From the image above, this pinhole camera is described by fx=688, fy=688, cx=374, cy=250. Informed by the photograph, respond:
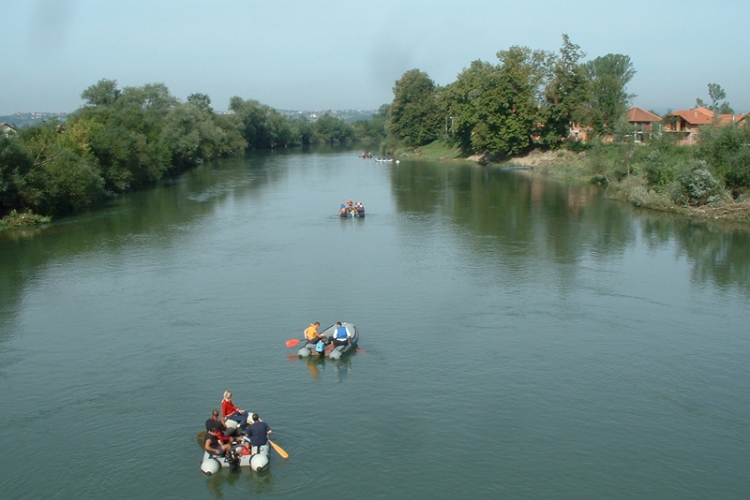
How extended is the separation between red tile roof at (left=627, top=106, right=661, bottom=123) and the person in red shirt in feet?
246

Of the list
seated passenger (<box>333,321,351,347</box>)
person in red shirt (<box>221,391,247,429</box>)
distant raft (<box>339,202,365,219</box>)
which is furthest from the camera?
distant raft (<box>339,202,365,219</box>)

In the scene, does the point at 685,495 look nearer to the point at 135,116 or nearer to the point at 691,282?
the point at 691,282

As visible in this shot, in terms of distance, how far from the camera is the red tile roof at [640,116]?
82000 mm

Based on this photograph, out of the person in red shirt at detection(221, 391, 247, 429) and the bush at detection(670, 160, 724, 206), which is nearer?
the person in red shirt at detection(221, 391, 247, 429)

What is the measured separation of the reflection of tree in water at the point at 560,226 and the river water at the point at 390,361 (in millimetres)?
297

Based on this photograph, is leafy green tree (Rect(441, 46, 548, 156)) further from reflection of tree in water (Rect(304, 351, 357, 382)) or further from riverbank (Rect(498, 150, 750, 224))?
reflection of tree in water (Rect(304, 351, 357, 382))

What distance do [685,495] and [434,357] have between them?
335 inches

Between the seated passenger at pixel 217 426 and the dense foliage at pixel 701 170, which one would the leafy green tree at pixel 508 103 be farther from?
the seated passenger at pixel 217 426

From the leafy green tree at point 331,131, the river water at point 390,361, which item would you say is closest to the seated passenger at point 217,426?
the river water at point 390,361

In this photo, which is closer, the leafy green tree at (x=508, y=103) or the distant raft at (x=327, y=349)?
the distant raft at (x=327, y=349)

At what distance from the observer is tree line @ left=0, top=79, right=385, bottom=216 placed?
44719 mm

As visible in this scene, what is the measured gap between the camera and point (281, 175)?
3091 inches

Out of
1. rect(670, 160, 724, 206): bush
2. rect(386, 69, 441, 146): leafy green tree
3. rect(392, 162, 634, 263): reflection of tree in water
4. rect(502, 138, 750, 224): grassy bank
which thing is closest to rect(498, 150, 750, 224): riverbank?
rect(502, 138, 750, 224): grassy bank

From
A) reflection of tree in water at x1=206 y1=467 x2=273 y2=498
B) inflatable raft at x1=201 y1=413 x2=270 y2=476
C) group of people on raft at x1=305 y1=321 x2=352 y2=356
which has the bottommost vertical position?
reflection of tree in water at x1=206 y1=467 x2=273 y2=498
